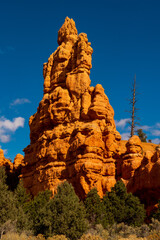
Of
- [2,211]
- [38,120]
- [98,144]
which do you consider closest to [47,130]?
[38,120]

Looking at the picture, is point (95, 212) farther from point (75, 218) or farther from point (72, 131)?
point (72, 131)

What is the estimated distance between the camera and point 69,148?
45625 millimetres

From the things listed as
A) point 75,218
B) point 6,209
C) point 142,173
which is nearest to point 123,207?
point 142,173

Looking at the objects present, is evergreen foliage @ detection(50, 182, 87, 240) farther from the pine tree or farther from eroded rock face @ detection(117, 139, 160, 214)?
eroded rock face @ detection(117, 139, 160, 214)

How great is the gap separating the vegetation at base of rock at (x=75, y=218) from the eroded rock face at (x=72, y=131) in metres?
4.81

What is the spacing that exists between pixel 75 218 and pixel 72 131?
64.0 feet

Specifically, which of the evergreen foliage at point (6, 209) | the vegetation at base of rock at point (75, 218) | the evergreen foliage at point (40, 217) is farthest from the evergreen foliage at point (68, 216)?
the evergreen foliage at point (6, 209)

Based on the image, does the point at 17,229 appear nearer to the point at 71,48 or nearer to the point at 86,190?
the point at 86,190

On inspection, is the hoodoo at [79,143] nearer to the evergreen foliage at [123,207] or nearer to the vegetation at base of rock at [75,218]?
the evergreen foliage at [123,207]

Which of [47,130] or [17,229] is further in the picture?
[47,130]

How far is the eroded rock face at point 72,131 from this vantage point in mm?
42281

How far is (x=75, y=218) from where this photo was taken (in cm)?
2934

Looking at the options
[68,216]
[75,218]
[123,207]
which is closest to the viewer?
[75,218]

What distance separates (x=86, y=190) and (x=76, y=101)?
16.6 m
